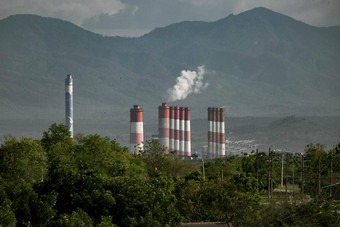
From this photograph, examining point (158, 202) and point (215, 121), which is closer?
point (158, 202)

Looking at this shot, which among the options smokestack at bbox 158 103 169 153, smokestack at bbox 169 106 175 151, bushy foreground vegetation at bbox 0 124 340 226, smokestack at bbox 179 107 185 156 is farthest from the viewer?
smokestack at bbox 169 106 175 151

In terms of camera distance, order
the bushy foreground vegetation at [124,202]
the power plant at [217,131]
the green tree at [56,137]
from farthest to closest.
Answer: the power plant at [217,131] → the green tree at [56,137] → the bushy foreground vegetation at [124,202]

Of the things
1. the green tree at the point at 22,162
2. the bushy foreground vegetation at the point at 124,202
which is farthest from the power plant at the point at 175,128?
the bushy foreground vegetation at the point at 124,202

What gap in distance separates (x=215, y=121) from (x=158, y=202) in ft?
372

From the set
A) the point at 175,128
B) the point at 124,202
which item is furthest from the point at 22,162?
the point at 175,128

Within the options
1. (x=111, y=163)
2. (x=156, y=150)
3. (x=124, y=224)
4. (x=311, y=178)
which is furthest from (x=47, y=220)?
(x=156, y=150)

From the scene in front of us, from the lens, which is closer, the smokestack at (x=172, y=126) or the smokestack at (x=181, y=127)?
the smokestack at (x=181, y=127)

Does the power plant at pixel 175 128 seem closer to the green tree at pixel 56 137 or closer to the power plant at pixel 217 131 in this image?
the power plant at pixel 217 131

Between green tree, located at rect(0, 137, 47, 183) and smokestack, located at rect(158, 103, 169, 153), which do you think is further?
smokestack, located at rect(158, 103, 169, 153)

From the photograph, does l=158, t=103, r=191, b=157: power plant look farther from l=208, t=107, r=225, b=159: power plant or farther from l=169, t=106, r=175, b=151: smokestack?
l=208, t=107, r=225, b=159: power plant

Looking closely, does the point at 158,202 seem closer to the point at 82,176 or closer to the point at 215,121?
the point at 82,176

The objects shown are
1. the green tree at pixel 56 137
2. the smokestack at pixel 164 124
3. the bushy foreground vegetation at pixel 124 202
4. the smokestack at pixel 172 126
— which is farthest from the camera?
the smokestack at pixel 172 126

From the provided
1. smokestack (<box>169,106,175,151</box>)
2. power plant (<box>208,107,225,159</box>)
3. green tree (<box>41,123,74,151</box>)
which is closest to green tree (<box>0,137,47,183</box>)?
green tree (<box>41,123,74,151</box>)

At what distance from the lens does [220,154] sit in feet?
459
